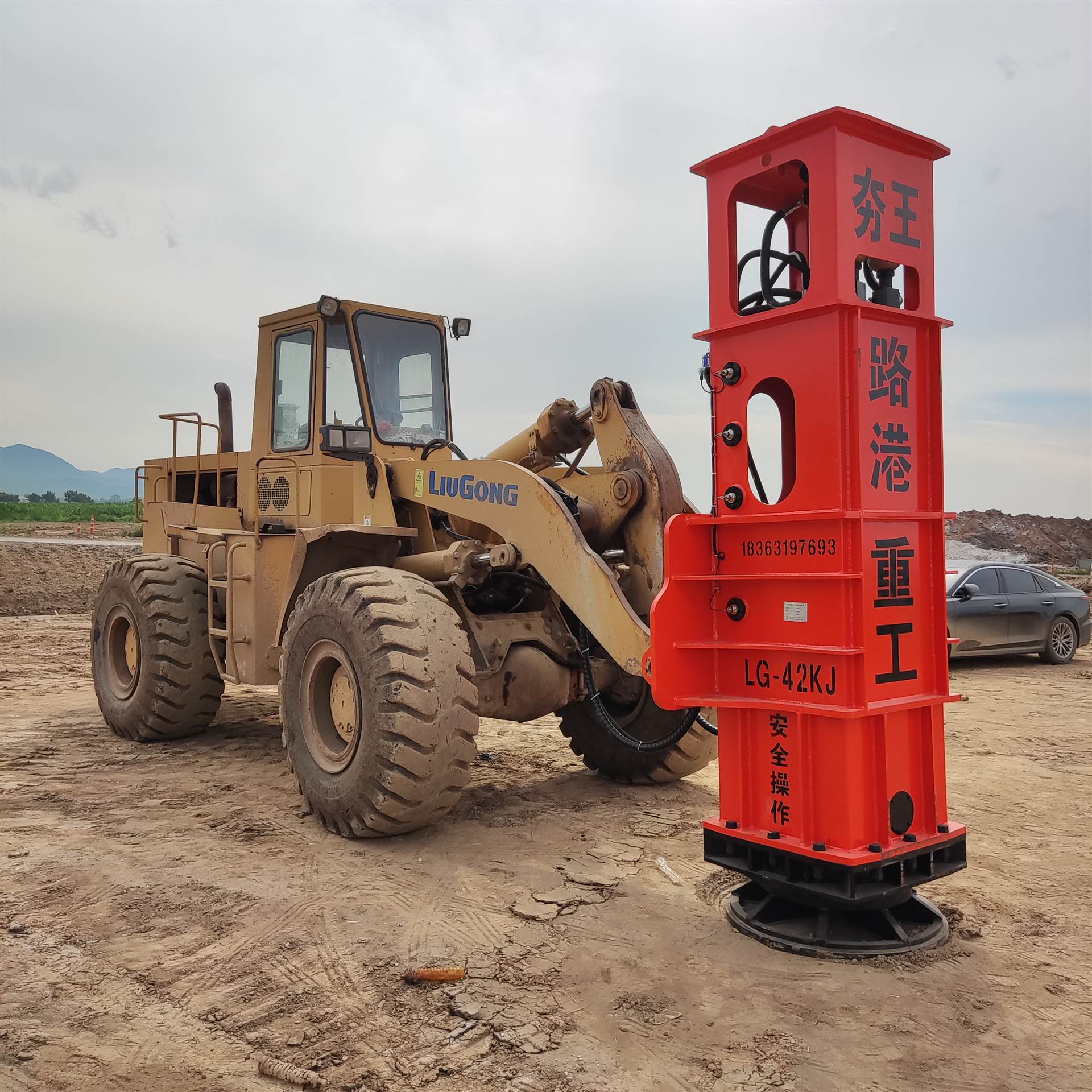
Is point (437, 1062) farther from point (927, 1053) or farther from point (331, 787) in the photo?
point (331, 787)

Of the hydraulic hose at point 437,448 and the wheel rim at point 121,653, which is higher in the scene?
the hydraulic hose at point 437,448

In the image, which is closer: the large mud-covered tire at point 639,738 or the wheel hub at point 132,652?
the large mud-covered tire at point 639,738

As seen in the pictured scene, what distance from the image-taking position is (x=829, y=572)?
4.28 meters

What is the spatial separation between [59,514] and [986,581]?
141 feet

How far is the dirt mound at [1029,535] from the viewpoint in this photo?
34.7m

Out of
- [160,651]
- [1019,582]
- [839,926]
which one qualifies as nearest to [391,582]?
[839,926]

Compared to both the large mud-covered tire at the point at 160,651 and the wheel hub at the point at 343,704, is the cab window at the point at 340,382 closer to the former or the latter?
the large mud-covered tire at the point at 160,651

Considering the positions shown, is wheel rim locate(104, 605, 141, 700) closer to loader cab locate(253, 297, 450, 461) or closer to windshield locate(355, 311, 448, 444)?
loader cab locate(253, 297, 450, 461)

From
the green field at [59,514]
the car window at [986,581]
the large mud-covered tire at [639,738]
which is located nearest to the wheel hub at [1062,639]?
the car window at [986,581]

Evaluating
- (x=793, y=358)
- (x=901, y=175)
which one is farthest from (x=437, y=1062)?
(x=901, y=175)

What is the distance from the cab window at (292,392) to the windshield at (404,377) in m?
0.49

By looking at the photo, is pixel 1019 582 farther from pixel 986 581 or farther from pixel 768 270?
pixel 768 270

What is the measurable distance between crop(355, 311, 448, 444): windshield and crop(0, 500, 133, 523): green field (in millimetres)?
33424

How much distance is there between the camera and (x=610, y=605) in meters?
5.52
